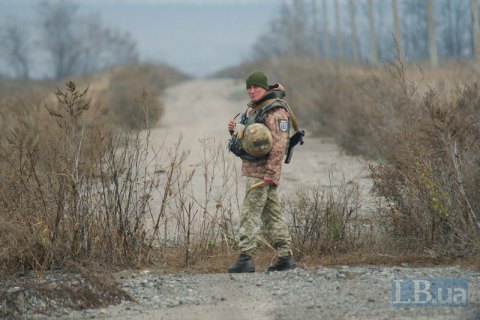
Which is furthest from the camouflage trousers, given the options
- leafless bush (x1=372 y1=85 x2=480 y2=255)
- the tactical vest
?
leafless bush (x1=372 y1=85 x2=480 y2=255)

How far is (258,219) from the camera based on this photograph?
8.23 m

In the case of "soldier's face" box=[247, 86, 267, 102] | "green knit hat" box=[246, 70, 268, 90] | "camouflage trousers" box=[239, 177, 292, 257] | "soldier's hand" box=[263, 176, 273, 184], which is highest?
"green knit hat" box=[246, 70, 268, 90]

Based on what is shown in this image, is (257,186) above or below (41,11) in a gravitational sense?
below

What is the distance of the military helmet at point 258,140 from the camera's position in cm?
799

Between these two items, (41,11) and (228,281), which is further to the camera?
(41,11)

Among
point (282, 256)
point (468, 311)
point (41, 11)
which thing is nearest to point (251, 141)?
point (282, 256)

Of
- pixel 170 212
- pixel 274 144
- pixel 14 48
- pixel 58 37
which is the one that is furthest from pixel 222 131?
pixel 14 48

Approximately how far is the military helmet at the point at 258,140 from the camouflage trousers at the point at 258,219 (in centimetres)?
29

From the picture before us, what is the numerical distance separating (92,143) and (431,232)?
3306 millimetres

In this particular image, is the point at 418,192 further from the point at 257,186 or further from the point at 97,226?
the point at 97,226

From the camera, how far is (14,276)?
27.2 ft

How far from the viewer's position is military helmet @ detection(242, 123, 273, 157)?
315 inches

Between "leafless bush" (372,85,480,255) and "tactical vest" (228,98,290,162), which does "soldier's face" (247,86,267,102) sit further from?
"leafless bush" (372,85,480,255)

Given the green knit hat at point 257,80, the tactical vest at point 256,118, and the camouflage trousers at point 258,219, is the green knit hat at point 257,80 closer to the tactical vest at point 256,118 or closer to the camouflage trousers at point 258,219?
the tactical vest at point 256,118
